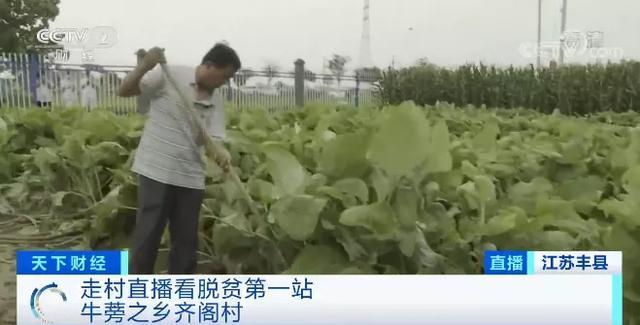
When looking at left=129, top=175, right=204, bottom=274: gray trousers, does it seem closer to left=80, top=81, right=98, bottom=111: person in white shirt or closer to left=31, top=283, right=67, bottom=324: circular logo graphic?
left=31, top=283, right=67, bottom=324: circular logo graphic

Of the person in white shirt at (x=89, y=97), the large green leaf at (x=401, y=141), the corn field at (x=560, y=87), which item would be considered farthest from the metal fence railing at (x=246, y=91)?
the corn field at (x=560, y=87)

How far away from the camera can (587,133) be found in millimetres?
1672

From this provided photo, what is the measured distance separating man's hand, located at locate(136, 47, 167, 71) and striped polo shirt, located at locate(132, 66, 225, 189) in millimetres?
10

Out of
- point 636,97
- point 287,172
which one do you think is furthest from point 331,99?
point 636,97

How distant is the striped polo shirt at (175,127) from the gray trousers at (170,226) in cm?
2

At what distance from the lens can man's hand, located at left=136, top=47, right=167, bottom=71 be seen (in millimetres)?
983

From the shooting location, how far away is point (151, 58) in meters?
0.99

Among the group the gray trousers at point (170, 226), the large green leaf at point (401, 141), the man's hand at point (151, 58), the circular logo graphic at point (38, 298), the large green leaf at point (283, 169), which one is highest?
the man's hand at point (151, 58)

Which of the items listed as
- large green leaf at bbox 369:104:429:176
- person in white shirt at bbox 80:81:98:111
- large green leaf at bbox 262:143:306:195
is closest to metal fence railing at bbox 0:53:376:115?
person in white shirt at bbox 80:81:98:111

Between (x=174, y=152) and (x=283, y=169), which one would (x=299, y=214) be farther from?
(x=174, y=152)

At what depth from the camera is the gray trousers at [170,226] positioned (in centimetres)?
108

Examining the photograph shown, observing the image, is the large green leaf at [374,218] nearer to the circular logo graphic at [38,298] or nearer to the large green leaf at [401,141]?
the large green leaf at [401,141]

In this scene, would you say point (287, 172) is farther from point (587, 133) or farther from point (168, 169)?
point (587, 133)

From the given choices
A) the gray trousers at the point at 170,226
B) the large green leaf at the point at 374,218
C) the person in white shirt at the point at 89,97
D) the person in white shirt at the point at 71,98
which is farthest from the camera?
the person in white shirt at the point at 71,98
